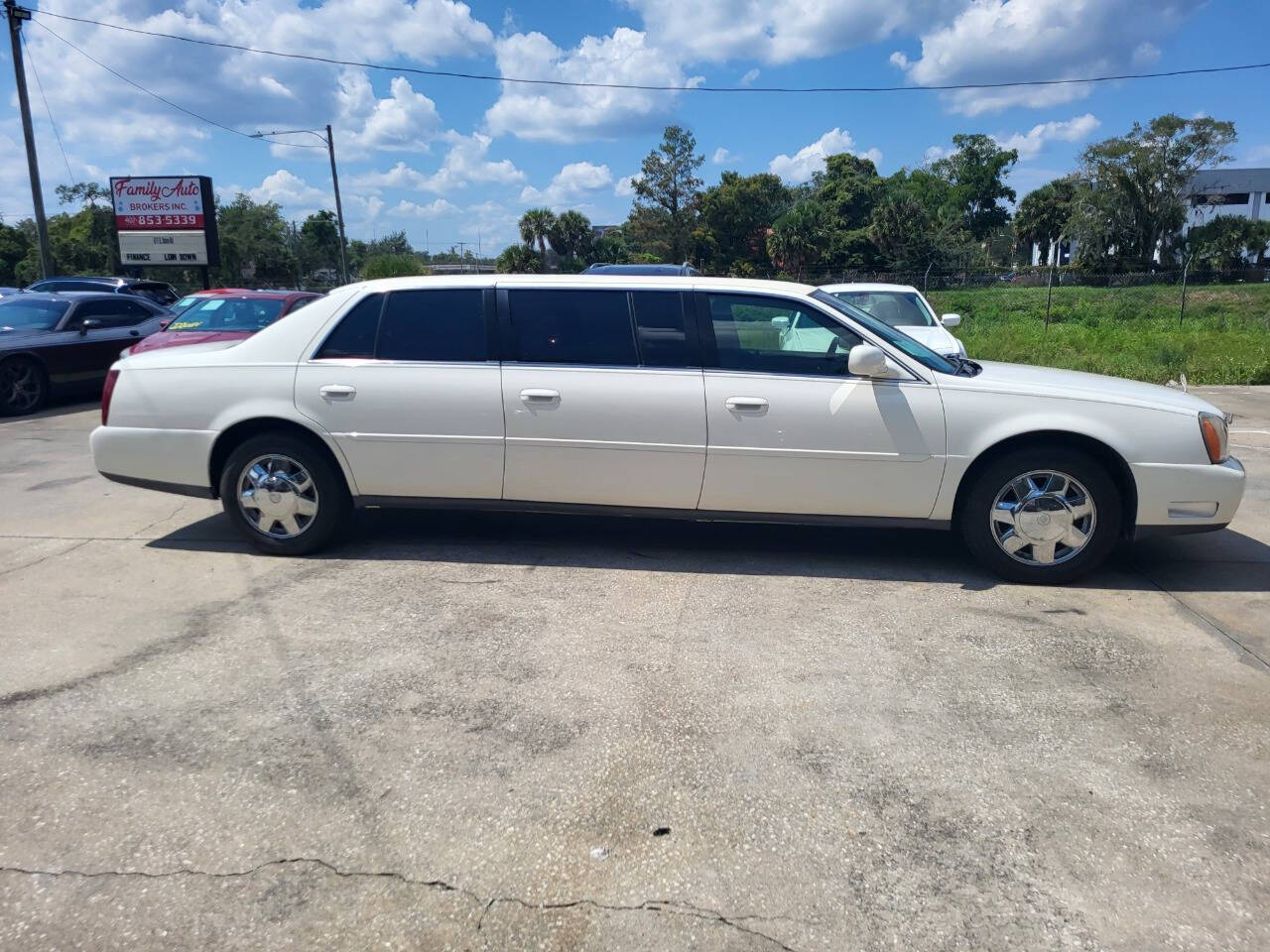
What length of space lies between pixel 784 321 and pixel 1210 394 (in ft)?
35.8

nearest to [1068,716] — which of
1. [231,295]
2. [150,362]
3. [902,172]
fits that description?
[150,362]

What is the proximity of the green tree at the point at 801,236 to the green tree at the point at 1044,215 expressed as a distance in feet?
79.2

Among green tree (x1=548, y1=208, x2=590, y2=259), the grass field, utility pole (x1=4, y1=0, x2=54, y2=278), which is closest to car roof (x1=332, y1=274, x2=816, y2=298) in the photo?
the grass field

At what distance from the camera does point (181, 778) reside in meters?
3.21

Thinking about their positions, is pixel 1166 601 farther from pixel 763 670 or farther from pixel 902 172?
pixel 902 172

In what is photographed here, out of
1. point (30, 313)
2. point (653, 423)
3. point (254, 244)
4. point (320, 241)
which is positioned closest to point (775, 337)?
point (653, 423)

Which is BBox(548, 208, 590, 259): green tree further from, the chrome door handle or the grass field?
the chrome door handle

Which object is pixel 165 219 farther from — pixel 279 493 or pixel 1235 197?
pixel 1235 197

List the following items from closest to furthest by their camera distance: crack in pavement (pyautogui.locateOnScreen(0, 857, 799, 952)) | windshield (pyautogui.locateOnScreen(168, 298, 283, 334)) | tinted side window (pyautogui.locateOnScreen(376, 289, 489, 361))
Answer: crack in pavement (pyautogui.locateOnScreen(0, 857, 799, 952)) < tinted side window (pyautogui.locateOnScreen(376, 289, 489, 361)) < windshield (pyautogui.locateOnScreen(168, 298, 283, 334))

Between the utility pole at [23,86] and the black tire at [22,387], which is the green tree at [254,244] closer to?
the utility pole at [23,86]

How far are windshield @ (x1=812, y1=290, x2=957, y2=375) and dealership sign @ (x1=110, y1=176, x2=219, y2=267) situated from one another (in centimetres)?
2461

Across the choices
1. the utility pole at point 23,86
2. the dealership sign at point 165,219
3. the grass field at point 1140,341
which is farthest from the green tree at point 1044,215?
the utility pole at point 23,86

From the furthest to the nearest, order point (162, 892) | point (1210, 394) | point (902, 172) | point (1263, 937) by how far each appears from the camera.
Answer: point (902, 172) → point (1210, 394) → point (162, 892) → point (1263, 937)

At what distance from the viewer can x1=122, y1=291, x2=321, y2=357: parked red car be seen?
10.9 metres
